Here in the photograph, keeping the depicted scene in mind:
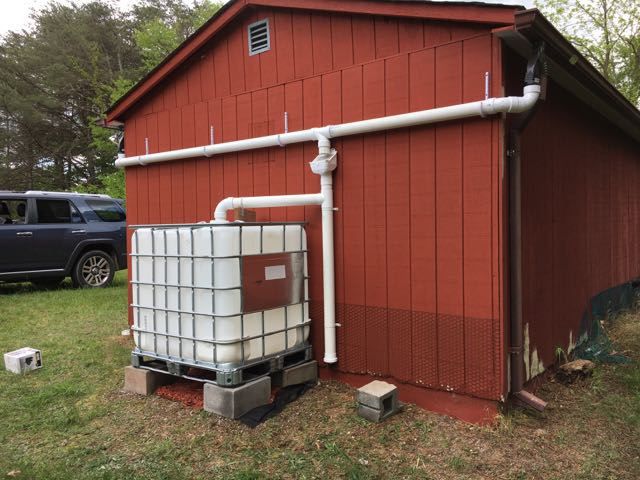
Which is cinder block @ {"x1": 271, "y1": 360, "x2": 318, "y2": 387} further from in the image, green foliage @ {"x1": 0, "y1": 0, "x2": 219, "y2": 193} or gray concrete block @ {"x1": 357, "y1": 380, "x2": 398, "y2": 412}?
green foliage @ {"x1": 0, "y1": 0, "x2": 219, "y2": 193}

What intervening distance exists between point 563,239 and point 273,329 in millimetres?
2929

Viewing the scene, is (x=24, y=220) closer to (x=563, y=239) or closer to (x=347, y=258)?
(x=347, y=258)

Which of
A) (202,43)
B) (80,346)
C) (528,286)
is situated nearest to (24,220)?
(80,346)

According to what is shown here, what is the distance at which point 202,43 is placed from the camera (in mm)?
5039

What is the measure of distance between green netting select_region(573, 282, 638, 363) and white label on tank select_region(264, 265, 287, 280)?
122 inches

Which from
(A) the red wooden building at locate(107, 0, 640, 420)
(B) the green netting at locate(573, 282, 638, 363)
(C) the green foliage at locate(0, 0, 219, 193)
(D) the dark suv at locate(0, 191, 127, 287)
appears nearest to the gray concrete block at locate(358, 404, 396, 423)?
(A) the red wooden building at locate(107, 0, 640, 420)

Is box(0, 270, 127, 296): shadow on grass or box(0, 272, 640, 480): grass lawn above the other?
box(0, 270, 127, 296): shadow on grass

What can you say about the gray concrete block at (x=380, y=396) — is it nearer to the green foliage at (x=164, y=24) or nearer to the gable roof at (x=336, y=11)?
the gable roof at (x=336, y=11)

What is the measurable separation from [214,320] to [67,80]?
Answer: 21766mm

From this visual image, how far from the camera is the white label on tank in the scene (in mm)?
3939

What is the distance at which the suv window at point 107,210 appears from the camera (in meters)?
9.98

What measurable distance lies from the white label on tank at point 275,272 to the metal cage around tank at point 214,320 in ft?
0.35

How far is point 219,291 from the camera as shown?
12.0ft

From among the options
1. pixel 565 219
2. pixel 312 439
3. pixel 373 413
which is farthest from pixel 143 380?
pixel 565 219
